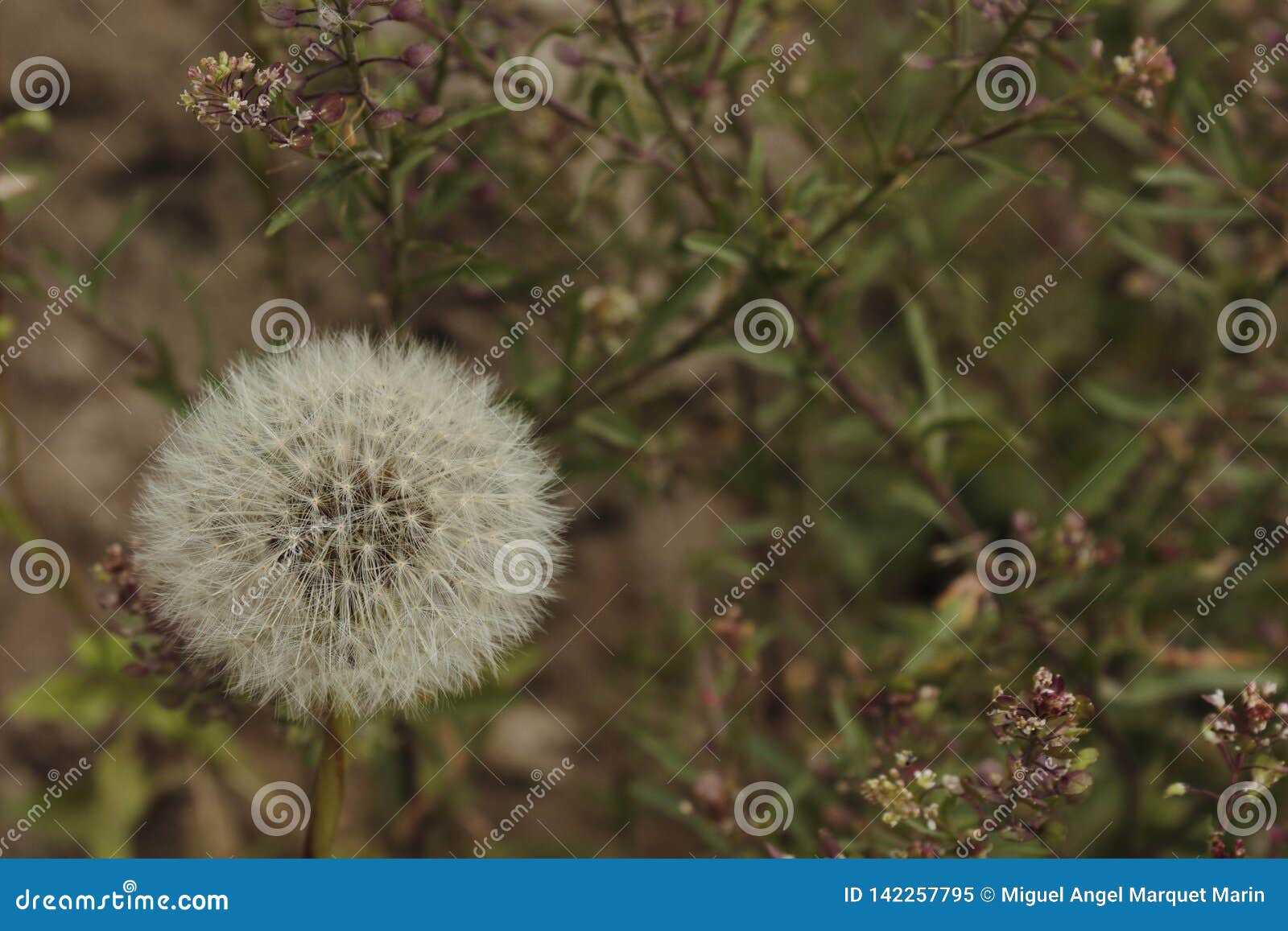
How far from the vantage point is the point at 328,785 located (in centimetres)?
249

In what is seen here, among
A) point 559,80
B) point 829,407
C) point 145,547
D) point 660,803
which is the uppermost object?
point 559,80

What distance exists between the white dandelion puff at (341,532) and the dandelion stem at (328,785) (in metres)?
0.07

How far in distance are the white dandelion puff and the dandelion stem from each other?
2.9 inches

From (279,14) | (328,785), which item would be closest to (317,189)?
(279,14)

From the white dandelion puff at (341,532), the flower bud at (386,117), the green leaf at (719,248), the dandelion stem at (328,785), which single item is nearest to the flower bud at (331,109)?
the flower bud at (386,117)

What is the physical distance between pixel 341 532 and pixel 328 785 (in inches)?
26.6

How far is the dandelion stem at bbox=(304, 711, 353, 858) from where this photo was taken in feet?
7.91

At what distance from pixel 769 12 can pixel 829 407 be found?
1.52 metres

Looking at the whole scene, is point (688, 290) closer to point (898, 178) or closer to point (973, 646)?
point (898, 178)

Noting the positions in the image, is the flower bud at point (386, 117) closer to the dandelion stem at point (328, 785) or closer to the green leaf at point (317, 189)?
the green leaf at point (317, 189)

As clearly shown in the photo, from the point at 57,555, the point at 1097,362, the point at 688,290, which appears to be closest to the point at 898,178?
the point at 688,290

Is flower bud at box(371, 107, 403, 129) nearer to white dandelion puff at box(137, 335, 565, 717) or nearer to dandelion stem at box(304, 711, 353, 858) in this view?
white dandelion puff at box(137, 335, 565, 717)

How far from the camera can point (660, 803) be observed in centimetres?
348

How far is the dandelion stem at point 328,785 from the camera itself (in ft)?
7.91
